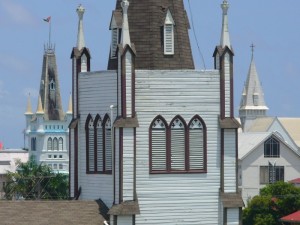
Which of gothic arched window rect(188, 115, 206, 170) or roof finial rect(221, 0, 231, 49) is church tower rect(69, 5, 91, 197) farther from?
roof finial rect(221, 0, 231, 49)

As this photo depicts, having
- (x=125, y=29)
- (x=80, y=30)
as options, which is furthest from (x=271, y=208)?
(x=125, y=29)

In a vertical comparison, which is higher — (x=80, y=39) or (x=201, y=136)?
(x=80, y=39)

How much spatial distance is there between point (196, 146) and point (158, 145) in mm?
1180

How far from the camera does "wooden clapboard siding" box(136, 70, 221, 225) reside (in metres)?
42.6

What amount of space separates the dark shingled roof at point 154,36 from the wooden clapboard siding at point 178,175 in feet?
2.60

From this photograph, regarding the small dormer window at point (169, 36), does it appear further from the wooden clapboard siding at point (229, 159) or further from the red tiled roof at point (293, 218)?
the red tiled roof at point (293, 218)

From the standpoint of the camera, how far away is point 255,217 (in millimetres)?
91938

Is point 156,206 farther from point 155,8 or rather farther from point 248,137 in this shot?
point 248,137

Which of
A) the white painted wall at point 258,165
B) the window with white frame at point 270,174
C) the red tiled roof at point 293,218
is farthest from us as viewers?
the window with white frame at point 270,174

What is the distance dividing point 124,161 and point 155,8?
4.96 metres

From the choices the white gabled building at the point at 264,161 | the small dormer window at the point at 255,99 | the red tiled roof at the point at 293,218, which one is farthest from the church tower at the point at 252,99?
the red tiled roof at the point at 293,218

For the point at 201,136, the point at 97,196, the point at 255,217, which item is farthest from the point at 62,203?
the point at 255,217

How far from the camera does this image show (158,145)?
4275cm

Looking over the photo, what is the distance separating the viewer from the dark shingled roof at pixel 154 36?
4338cm
